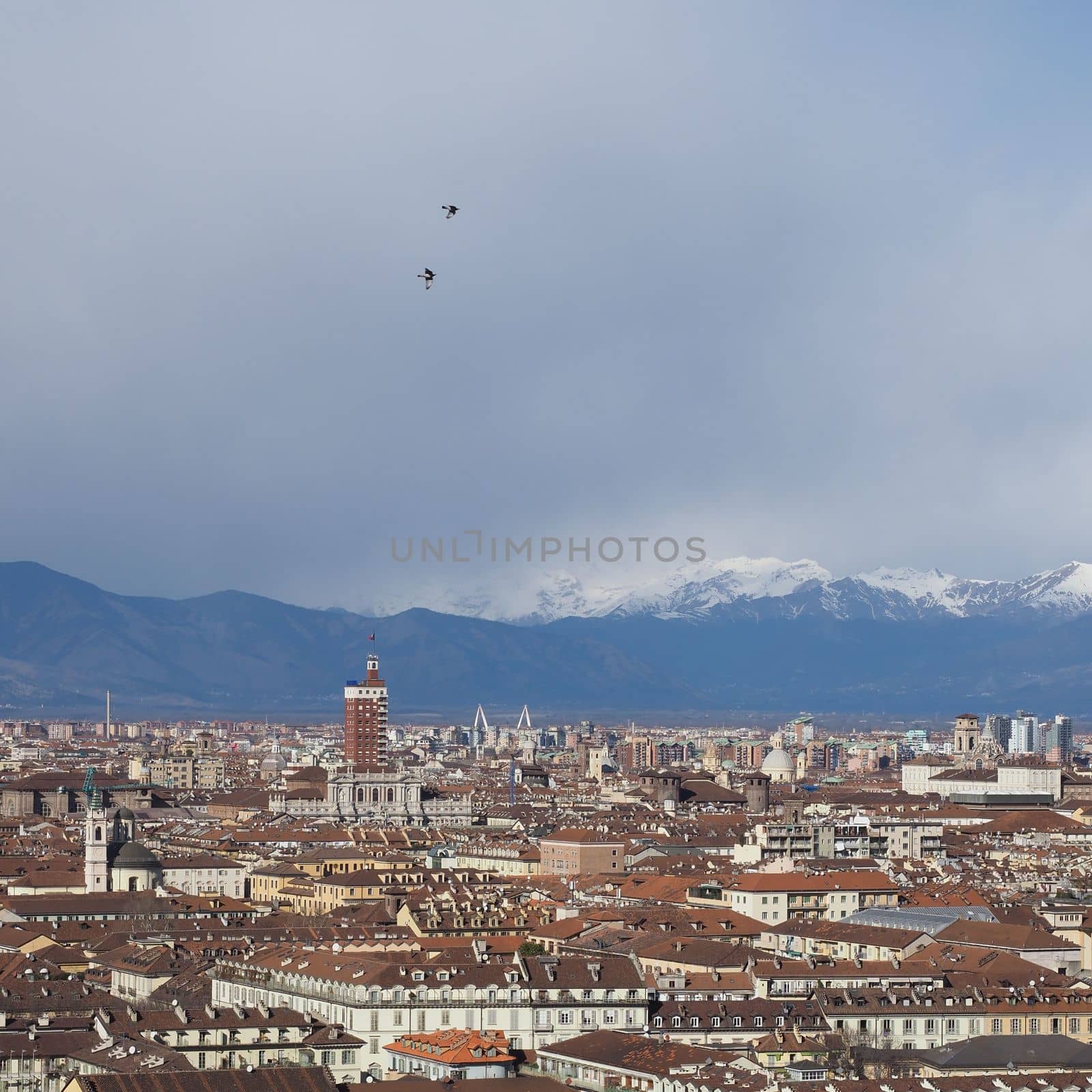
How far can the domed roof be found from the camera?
112875mm

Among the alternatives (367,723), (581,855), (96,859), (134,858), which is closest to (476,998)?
(96,859)

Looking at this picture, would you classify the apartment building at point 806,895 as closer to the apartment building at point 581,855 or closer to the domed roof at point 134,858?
the apartment building at point 581,855

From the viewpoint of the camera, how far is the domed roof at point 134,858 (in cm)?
11288

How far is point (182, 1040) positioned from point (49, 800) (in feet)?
444

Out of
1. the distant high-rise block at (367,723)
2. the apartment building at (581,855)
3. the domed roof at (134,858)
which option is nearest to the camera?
the domed roof at (134,858)

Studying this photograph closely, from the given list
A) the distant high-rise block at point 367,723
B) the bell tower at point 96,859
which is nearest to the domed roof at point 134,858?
the bell tower at point 96,859

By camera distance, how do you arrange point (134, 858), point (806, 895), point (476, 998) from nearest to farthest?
point (476, 998), point (806, 895), point (134, 858)

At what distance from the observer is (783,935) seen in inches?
3238

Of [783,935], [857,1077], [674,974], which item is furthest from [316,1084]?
[783,935]

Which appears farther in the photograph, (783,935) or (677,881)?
(677,881)

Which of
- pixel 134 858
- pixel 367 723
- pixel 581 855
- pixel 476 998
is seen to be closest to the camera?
pixel 476 998

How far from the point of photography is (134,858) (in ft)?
372

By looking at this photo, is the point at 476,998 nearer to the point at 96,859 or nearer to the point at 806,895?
the point at 806,895

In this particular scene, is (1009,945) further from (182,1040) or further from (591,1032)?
(182,1040)
